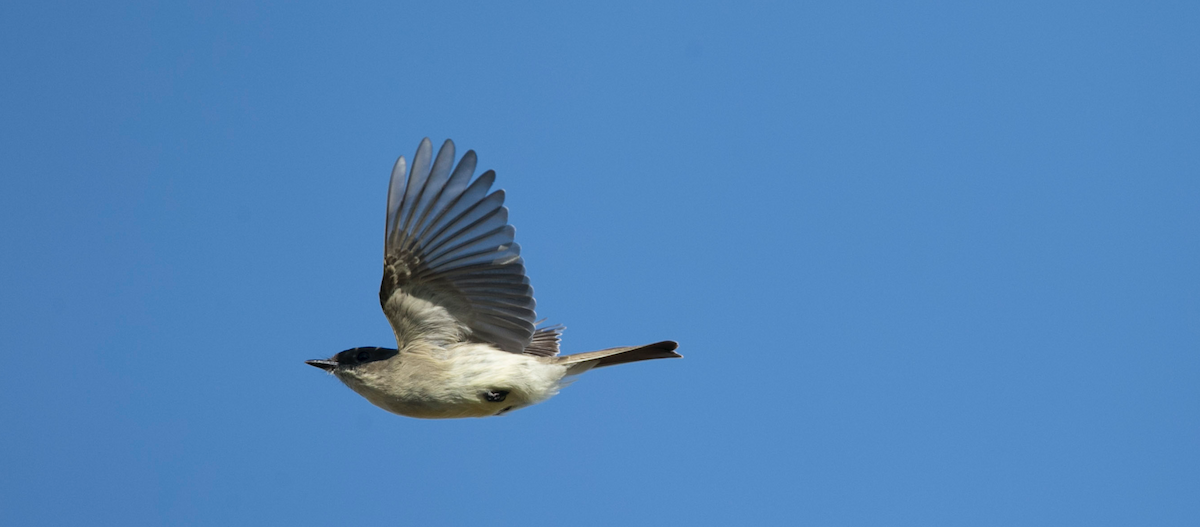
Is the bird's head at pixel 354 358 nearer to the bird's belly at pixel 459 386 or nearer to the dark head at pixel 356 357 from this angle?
the dark head at pixel 356 357

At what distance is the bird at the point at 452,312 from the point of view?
7.37 m

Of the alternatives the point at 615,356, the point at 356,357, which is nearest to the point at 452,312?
the point at 356,357

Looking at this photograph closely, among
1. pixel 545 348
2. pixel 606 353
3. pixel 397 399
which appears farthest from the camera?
pixel 545 348

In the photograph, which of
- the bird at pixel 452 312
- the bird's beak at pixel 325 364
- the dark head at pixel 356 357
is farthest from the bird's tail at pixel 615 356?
the bird's beak at pixel 325 364

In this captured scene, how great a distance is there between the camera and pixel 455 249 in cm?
754

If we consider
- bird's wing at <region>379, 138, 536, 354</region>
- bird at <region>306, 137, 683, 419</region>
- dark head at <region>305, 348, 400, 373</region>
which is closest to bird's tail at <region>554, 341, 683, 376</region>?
bird at <region>306, 137, 683, 419</region>

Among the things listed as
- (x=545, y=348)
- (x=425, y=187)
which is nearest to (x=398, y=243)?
(x=425, y=187)

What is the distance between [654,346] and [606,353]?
0.38 metres

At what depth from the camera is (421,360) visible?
7.45m

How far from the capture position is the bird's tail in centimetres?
766

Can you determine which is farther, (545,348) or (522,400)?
(545,348)

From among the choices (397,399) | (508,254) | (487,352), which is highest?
(508,254)

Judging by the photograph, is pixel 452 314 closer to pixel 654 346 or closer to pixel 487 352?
pixel 487 352

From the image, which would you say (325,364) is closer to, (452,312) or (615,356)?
(452,312)
